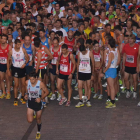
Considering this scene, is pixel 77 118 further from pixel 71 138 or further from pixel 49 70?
pixel 49 70

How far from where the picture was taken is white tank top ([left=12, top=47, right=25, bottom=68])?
1166 cm

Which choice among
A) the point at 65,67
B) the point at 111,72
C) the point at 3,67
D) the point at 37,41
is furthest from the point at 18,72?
the point at 111,72

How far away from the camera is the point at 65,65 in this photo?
38.4 feet

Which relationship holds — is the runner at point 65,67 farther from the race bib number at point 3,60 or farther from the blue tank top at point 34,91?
the blue tank top at point 34,91

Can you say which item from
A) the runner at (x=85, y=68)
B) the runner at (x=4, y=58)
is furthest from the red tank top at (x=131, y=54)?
the runner at (x=4, y=58)

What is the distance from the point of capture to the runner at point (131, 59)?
11.8m

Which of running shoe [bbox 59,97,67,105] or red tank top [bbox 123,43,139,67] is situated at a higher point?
red tank top [bbox 123,43,139,67]

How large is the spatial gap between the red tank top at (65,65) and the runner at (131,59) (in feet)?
5.74

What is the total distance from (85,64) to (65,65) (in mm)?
622

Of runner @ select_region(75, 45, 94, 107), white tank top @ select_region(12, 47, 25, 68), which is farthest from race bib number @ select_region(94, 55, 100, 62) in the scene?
white tank top @ select_region(12, 47, 25, 68)

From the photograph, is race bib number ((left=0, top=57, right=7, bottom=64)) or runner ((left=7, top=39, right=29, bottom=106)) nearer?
runner ((left=7, top=39, right=29, bottom=106))

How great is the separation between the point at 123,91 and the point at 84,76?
1.96 m

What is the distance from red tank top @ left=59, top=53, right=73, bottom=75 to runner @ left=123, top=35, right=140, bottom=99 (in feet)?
5.74

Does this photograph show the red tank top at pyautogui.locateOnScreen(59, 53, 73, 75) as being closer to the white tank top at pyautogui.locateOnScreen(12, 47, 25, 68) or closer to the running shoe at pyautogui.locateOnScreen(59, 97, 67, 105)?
the running shoe at pyautogui.locateOnScreen(59, 97, 67, 105)
